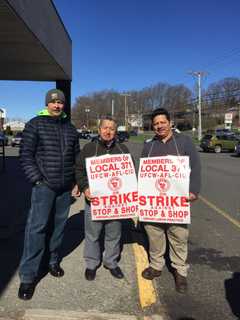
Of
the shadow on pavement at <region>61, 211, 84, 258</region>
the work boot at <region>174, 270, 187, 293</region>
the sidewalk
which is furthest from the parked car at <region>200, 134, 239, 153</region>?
the work boot at <region>174, 270, 187, 293</region>

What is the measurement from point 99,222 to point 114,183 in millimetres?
454

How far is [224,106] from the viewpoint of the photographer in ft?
378

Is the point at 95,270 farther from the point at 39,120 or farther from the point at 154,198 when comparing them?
the point at 39,120

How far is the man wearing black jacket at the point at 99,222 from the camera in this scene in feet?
16.1

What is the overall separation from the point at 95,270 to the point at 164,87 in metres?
148

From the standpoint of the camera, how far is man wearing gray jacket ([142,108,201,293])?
4.86 m

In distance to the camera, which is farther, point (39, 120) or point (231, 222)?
point (231, 222)

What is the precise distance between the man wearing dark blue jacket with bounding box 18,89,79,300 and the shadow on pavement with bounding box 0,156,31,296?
418 millimetres

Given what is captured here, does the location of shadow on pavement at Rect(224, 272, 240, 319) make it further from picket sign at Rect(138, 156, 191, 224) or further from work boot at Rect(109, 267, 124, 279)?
work boot at Rect(109, 267, 124, 279)

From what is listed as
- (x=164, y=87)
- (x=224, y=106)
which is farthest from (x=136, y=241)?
(x=164, y=87)

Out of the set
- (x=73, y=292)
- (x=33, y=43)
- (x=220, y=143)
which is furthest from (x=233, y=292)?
(x=220, y=143)

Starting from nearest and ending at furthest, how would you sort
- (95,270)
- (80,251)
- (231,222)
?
(95,270)
(80,251)
(231,222)

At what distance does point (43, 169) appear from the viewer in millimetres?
A: 4613

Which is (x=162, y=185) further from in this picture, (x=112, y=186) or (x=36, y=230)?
(x=36, y=230)
